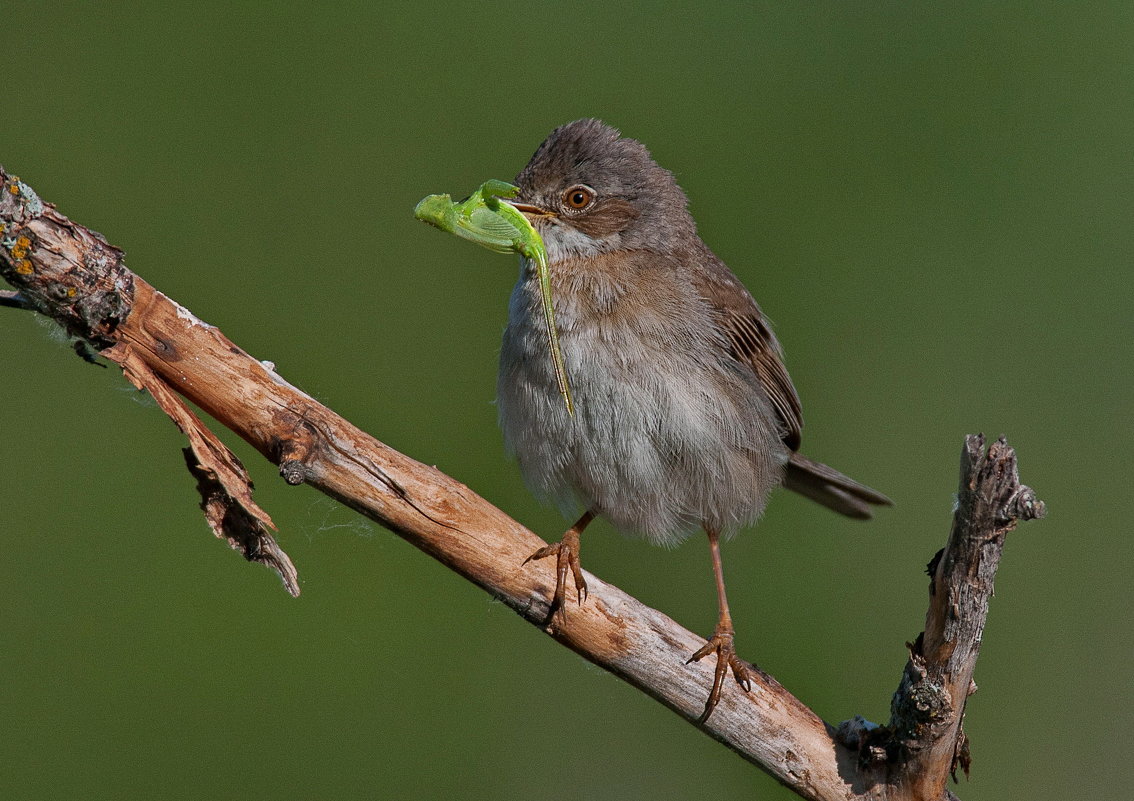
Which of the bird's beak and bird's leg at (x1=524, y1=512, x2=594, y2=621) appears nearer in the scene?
bird's leg at (x1=524, y1=512, x2=594, y2=621)

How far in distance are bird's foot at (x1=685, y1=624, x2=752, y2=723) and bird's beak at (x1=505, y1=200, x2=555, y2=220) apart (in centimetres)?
174

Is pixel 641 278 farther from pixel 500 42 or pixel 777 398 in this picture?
pixel 500 42

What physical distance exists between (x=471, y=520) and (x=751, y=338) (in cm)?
174

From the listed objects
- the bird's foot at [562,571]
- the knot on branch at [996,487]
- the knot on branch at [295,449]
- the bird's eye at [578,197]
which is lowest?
the knot on branch at [295,449]

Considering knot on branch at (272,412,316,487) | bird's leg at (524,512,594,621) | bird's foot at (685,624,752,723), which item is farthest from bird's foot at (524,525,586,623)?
knot on branch at (272,412,316,487)

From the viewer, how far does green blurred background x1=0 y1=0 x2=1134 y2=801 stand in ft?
18.7

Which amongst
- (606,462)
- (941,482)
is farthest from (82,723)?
(941,482)

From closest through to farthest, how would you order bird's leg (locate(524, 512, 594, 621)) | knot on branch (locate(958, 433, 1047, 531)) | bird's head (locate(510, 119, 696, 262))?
knot on branch (locate(958, 433, 1047, 531)) → bird's leg (locate(524, 512, 594, 621)) → bird's head (locate(510, 119, 696, 262))

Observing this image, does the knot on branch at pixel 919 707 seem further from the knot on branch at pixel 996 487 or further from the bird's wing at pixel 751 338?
the bird's wing at pixel 751 338

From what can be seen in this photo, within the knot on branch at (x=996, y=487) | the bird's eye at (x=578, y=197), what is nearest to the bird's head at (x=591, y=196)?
the bird's eye at (x=578, y=197)

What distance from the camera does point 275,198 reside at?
22.4 feet

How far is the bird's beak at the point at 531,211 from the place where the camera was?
4.37 metres

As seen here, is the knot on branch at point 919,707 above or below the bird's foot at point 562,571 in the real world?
above

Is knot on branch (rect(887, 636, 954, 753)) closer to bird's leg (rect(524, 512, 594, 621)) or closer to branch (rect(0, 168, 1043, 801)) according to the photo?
branch (rect(0, 168, 1043, 801))
